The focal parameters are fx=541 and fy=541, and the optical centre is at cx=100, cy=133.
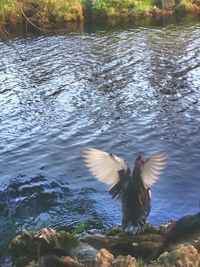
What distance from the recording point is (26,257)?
12.2 meters

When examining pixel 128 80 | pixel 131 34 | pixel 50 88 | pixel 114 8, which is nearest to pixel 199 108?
pixel 128 80

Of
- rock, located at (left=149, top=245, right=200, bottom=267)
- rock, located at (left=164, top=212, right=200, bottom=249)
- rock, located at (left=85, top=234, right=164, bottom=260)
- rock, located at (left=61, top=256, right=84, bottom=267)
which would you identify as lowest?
rock, located at (left=85, top=234, right=164, bottom=260)

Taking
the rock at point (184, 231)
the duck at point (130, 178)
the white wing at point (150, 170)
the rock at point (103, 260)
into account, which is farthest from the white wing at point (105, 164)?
the rock at point (103, 260)

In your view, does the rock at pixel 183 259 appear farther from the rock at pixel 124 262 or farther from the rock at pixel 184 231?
the rock at pixel 184 231

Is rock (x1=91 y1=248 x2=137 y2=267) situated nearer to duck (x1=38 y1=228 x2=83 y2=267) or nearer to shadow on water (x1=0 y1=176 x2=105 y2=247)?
duck (x1=38 y1=228 x2=83 y2=267)

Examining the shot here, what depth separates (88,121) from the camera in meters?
25.1

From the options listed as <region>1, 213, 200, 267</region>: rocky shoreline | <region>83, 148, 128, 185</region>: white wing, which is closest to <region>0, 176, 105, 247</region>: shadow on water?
<region>1, 213, 200, 267</region>: rocky shoreline

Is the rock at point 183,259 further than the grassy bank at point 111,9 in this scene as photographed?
No

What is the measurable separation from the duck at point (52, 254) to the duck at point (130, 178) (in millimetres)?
1689

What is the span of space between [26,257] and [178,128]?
42.6ft

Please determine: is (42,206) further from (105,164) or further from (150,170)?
(150,170)

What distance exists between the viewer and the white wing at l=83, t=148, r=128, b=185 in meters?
11.8

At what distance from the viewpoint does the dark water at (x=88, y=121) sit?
17203 millimetres

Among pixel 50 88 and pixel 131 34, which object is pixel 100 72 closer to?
pixel 50 88
